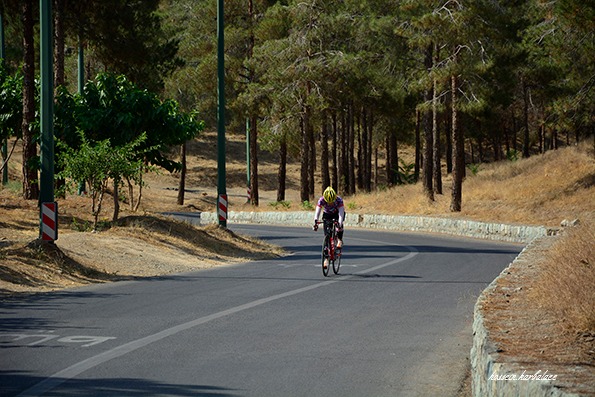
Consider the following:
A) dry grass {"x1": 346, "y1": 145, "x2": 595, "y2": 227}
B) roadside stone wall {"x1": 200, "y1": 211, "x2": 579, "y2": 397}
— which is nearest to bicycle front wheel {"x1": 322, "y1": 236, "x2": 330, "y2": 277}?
roadside stone wall {"x1": 200, "y1": 211, "x2": 579, "y2": 397}

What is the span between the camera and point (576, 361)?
720 cm

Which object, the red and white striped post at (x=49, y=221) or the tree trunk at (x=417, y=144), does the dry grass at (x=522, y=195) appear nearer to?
the tree trunk at (x=417, y=144)

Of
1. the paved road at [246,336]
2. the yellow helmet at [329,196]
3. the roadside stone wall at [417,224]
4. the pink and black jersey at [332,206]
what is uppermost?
the yellow helmet at [329,196]

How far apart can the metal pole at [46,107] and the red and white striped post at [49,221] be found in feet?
0.41

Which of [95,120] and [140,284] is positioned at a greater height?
[95,120]

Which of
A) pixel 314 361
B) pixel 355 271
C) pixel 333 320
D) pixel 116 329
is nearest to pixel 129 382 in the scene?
pixel 314 361

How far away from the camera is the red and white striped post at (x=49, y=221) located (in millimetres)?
18797

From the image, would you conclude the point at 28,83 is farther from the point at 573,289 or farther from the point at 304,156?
the point at 304,156

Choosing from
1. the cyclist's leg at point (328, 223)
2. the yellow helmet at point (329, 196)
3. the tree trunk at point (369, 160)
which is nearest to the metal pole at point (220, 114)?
the cyclist's leg at point (328, 223)

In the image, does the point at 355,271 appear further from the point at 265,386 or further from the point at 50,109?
the point at 265,386

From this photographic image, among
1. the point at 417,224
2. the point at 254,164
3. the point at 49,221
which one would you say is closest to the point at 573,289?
the point at 49,221

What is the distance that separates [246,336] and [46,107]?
352 inches

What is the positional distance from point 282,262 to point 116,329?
12.3 metres

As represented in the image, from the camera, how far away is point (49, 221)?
19.0m
